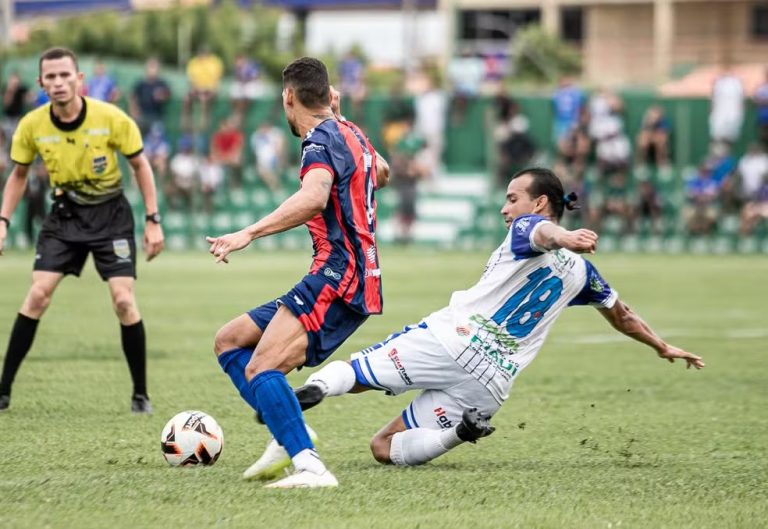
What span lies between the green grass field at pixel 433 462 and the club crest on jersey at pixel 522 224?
116 cm

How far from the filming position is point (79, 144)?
8.83 m

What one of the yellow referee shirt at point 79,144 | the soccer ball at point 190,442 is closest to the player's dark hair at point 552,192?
the soccer ball at point 190,442

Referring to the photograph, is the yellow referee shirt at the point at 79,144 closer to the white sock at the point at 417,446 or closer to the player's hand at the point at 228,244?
the white sock at the point at 417,446

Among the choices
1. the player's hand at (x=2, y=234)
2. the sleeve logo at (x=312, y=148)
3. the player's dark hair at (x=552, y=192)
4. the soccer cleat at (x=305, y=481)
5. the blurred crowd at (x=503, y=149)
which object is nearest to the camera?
the soccer cleat at (x=305, y=481)

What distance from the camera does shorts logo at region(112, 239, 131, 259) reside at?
8.94 meters

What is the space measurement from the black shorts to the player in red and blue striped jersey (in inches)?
98.0

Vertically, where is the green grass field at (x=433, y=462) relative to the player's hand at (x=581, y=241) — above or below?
below

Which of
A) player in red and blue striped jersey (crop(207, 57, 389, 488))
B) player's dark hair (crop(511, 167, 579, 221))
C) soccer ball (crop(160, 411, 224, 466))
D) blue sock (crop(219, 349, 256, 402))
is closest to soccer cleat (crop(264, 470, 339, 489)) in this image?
player in red and blue striped jersey (crop(207, 57, 389, 488))

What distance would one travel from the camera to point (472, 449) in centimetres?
778

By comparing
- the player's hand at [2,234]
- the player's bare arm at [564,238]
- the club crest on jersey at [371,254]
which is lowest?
the player's hand at [2,234]

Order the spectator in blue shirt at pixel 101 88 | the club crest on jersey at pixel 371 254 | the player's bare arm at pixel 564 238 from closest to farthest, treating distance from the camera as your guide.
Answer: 1. the player's bare arm at pixel 564 238
2. the club crest on jersey at pixel 371 254
3. the spectator in blue shirt at pixel 101 88

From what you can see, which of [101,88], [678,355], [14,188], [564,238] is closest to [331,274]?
[564,238]

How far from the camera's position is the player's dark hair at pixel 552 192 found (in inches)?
267

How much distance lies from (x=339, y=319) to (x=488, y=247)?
20275 mm
